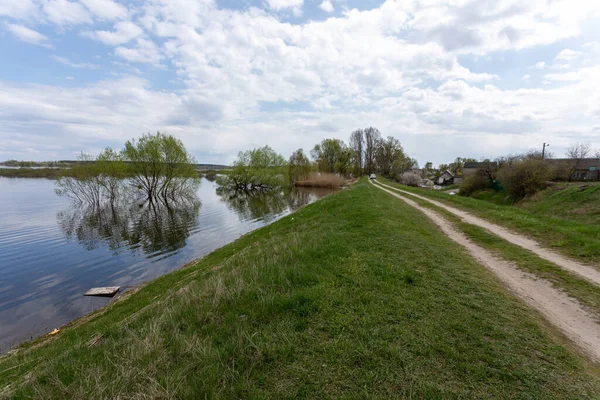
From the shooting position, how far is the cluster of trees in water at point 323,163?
6300cm

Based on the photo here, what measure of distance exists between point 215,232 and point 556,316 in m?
21.8

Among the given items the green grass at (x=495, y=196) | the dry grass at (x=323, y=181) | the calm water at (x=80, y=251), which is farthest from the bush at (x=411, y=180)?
the calm water at (x=80, y=251)

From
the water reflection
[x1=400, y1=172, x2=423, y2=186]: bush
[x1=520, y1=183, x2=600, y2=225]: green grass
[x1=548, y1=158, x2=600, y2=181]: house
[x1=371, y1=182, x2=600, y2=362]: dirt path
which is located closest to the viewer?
[x1=371, y1=182, x2=600, y2=362]: dirt path

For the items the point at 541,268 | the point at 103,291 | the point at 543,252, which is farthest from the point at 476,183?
the point at 103,291

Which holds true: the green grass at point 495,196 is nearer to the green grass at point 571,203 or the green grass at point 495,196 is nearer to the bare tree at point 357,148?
the green grass at point 571,203

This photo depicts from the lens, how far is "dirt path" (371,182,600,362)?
149 inches

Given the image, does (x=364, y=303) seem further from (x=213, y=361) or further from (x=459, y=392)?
(x=213, y=361)

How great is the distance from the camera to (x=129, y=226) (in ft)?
81.6

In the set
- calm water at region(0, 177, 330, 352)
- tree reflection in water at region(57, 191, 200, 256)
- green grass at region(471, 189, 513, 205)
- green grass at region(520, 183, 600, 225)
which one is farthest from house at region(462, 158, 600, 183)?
tree reflection in water at region(57, 191, 200, 256)

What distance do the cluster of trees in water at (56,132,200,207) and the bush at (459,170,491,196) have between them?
153ft

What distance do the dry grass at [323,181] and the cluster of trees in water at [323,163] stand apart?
1.42 m

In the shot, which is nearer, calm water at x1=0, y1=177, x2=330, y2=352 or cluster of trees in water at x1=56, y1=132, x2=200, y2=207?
calm water at x1=0, y1=177, x2=330, y2=352

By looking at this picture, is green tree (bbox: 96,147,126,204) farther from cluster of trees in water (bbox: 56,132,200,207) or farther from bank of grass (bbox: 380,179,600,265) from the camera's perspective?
bank of grass (bbox: 380,179,600,265)

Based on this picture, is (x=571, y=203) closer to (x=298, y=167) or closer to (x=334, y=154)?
(x=298, y=167)
